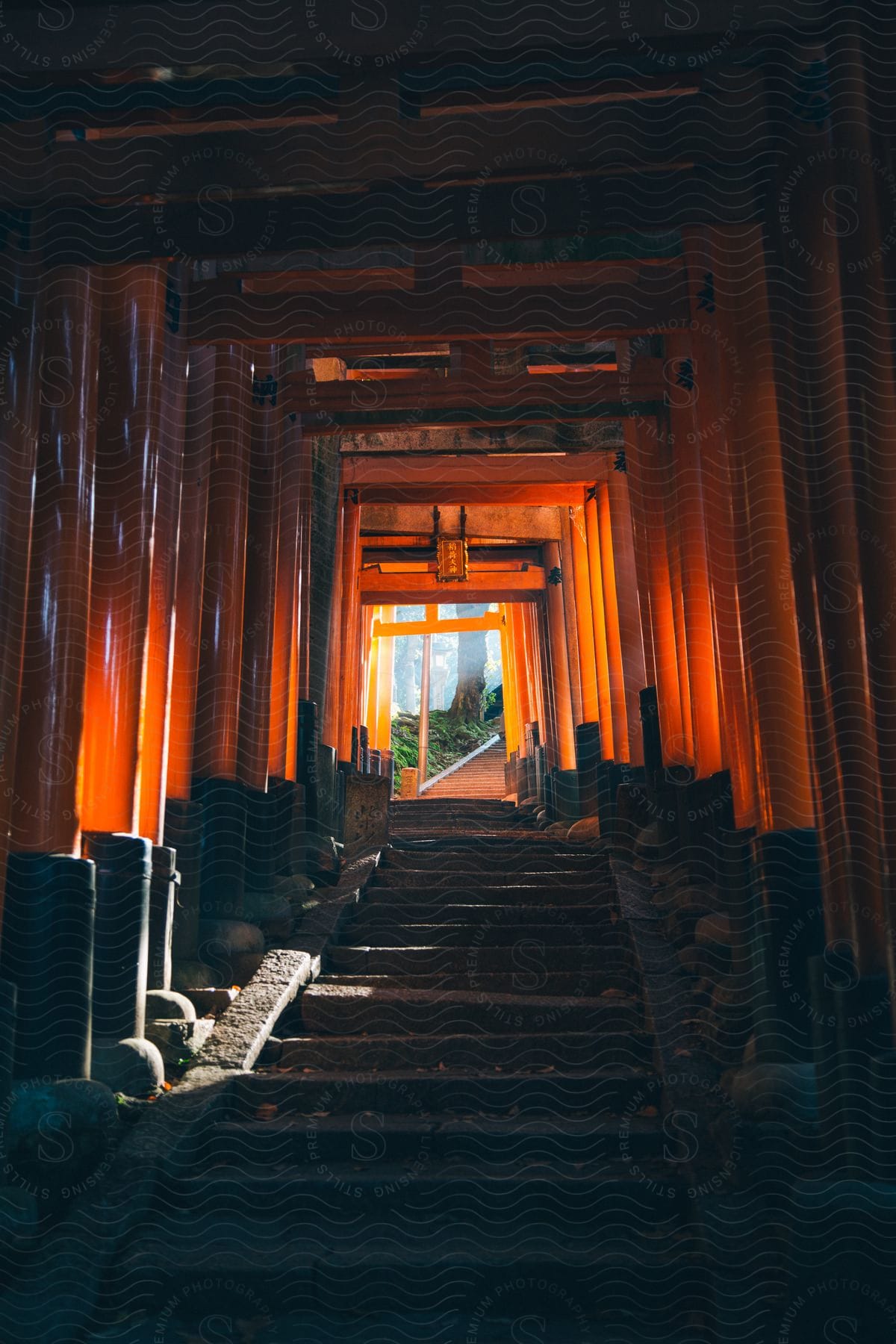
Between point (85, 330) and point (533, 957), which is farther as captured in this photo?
point (533, 957)

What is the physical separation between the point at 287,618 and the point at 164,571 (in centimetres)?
264

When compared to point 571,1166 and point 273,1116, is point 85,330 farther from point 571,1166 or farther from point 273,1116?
point 571,1166

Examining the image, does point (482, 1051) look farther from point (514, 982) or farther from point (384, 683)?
point (384, 683)

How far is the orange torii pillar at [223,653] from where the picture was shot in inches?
256

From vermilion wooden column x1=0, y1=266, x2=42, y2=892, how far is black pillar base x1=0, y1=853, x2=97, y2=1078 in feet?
0.31

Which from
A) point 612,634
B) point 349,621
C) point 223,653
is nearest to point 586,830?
point 612,634

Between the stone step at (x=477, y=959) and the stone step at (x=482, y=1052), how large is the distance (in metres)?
0.78

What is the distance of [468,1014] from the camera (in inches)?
207

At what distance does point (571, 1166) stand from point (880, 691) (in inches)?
73.4

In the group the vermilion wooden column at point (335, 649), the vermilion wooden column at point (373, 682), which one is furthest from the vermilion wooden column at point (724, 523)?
the vermilion wooden column at point (373, 682)

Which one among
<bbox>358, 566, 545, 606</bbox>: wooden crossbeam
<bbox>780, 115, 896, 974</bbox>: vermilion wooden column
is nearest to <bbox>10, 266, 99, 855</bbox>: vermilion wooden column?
<bbox>780, 115, 896, 974</bbox>: vermilion wooden column

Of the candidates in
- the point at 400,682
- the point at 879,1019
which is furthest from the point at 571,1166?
the point at 400,682

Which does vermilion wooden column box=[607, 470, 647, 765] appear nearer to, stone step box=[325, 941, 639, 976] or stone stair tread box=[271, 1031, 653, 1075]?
stone step box=[325, 941, 639, 976]

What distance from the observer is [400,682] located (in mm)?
37656
